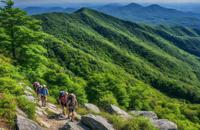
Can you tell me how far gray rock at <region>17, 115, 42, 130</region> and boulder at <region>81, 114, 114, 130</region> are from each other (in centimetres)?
456

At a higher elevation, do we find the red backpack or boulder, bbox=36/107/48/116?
the red backpack

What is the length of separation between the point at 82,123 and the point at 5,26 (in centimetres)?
3322

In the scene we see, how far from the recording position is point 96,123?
26750 mm

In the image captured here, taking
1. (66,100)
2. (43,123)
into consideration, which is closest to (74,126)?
(43,123)

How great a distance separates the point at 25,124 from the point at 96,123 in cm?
612

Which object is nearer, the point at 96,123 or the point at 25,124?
the point at 25,124

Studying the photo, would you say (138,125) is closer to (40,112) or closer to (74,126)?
(74,126)

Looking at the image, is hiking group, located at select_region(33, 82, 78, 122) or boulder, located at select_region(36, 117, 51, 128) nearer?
boulder, located at select_region(36, 117, 51, 128)

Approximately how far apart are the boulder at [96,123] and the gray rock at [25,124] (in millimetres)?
4560

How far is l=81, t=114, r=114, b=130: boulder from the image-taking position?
1043 inches

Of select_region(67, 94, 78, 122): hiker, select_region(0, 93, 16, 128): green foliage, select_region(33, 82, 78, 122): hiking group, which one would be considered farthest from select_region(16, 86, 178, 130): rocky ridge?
select_region(33, 82, 78, 122): hiking group

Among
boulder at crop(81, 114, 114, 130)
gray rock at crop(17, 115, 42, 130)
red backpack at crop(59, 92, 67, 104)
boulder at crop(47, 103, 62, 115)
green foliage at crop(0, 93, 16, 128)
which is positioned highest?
green foliage at crop(0, 93, 16, 128)

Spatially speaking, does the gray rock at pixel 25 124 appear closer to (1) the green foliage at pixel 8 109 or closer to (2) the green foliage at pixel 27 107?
(1) the green foliage at pixel 8 109

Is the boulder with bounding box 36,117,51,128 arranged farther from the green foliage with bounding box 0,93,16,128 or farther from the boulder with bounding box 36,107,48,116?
the green foliage with bounding box 0,93,16,128
